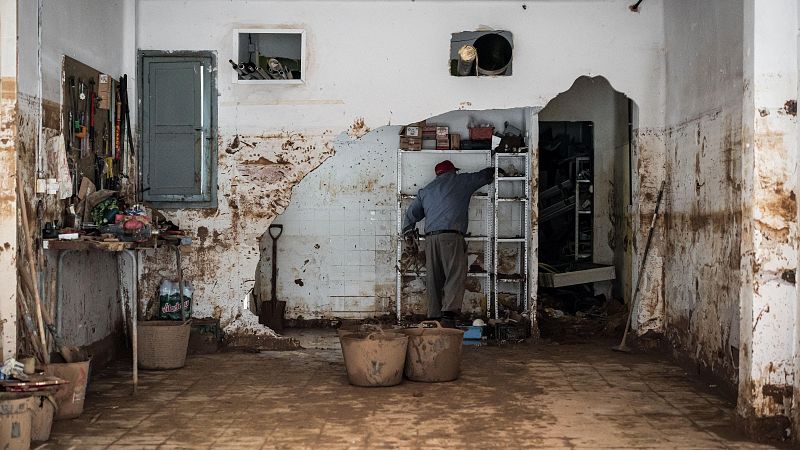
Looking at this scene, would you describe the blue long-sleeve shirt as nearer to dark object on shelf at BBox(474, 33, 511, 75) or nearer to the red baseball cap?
the red baseball cap

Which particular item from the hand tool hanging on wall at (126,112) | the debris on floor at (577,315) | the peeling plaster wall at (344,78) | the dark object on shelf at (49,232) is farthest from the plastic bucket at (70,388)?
the debris on floor at (577,315)

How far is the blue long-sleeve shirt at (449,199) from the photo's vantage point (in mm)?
8641

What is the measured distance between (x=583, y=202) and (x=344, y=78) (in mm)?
4011

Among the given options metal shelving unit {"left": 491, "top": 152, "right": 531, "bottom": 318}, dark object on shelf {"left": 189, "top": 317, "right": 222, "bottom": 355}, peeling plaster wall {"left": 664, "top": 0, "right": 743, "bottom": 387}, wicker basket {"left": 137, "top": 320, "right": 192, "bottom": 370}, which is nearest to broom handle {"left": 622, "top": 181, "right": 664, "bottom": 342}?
peeling plaster wall {"left": 664, "top": 0, "right": 743, "bottom": 387}

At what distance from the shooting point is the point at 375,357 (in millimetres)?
6383

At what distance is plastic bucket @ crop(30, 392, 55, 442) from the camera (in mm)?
4812

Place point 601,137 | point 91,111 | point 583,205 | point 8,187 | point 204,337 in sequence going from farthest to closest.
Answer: point 583,205
point 601,137
point 204,337
point 91,111
point 8,187

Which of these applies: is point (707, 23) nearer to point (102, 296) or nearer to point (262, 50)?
point (262, 50)

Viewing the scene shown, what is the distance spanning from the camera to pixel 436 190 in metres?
8.70

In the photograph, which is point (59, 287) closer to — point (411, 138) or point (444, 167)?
point (444, 167)

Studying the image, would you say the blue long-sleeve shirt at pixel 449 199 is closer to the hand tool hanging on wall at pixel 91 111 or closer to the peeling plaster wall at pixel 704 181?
the peeling plaster wall at pixel 704 181

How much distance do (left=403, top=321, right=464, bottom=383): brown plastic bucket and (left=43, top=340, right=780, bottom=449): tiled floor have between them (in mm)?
100

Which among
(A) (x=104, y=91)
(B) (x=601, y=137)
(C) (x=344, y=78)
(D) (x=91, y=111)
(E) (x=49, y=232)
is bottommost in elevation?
(E) (x=49, y=232)

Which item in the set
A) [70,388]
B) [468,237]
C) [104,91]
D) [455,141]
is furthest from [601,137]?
[70,388]
